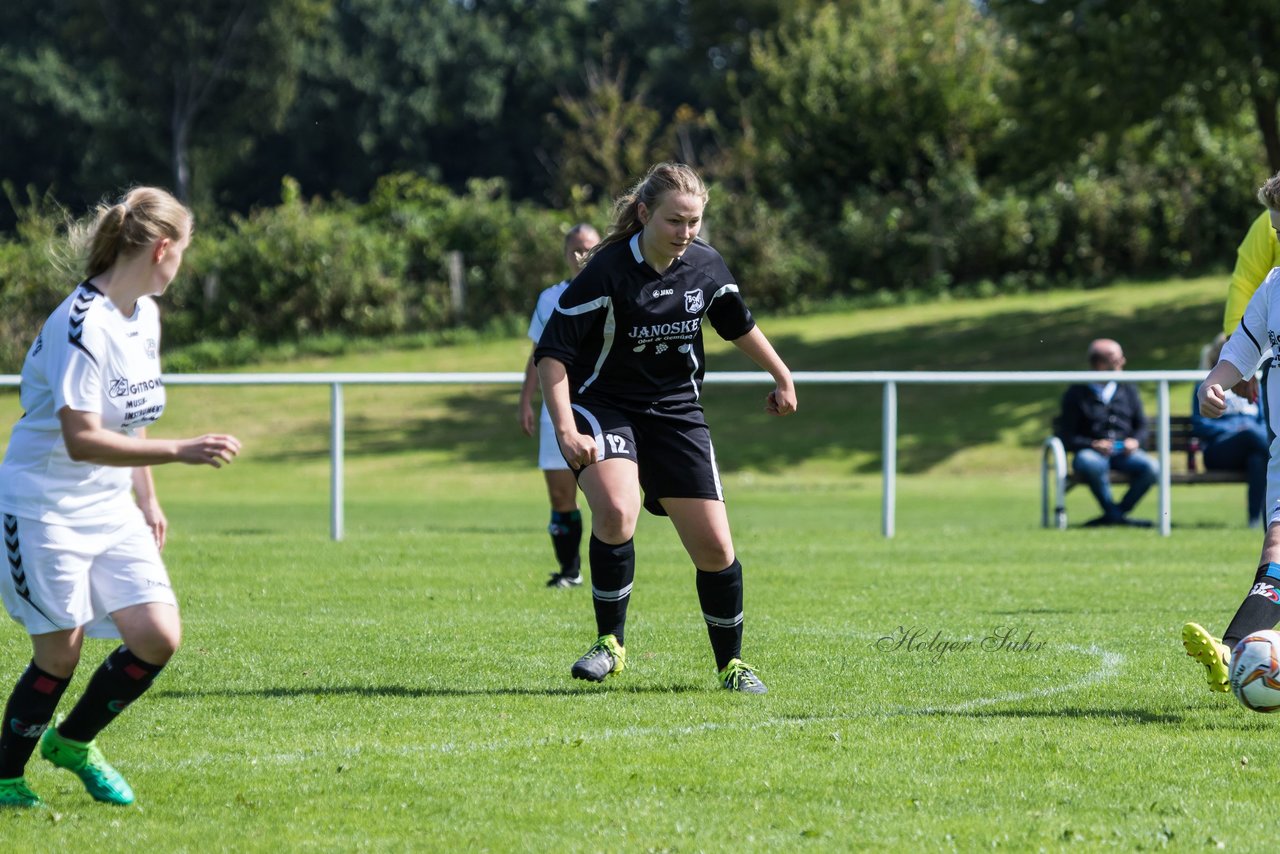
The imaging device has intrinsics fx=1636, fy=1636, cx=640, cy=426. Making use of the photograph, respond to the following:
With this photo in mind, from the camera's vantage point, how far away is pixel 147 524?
480 cm

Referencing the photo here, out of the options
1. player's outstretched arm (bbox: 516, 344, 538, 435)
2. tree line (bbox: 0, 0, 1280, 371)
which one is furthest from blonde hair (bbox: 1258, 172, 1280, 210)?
player's outstretched arm (bbox: 516, 344, 538, 435)

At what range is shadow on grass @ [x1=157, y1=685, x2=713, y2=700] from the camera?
20.2ft

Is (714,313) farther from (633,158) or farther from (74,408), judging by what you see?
(633,158)

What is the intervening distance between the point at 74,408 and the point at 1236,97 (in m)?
22.4

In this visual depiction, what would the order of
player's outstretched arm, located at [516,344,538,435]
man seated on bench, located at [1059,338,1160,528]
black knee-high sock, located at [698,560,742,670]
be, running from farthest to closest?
1. man seated on bench, located at [1059,338,1160,528]
2. player's outstretched arm, located at [516,344,538,435]
3. black knee-high sock, located at [698,560,742,670]

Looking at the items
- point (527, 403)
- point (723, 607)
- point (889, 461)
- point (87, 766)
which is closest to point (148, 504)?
point (87, 766)

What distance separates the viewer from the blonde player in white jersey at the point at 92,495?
4.19m

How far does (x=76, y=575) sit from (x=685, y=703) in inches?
94.8

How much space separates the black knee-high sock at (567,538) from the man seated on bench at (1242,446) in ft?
19.1

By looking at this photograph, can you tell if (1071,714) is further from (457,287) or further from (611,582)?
(457,287)

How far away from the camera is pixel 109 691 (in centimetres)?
445

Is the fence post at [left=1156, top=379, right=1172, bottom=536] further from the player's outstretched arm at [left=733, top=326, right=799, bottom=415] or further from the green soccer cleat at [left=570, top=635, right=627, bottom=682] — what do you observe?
the green soccer cleat at [left=570, top=635, right=627, bottom=682]

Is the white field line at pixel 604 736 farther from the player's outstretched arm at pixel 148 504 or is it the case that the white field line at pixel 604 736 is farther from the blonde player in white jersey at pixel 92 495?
the player's outstretched arm at pixel 148 504

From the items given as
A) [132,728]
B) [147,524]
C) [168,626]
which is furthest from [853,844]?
[132,728]
